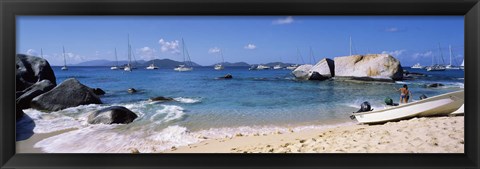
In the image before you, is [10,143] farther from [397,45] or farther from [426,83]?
[426,83]

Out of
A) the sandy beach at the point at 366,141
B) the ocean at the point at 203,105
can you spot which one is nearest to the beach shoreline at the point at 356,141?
the sandy beach at the point at 366,141

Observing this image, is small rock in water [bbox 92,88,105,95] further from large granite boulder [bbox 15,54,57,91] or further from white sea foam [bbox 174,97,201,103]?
white sea foam [bbox 174,97,201,103]

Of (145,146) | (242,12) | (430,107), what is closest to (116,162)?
(145,146)

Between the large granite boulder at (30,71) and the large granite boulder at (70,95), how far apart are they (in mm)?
110

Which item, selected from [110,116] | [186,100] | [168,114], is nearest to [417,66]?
[186,100]

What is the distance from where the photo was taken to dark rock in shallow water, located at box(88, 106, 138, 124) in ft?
10.1

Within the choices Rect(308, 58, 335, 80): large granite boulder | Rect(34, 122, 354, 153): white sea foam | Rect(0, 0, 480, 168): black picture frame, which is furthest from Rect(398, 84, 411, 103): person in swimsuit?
Rect(34, 122, 354, 153): white sea foam

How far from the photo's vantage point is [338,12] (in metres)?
2.48

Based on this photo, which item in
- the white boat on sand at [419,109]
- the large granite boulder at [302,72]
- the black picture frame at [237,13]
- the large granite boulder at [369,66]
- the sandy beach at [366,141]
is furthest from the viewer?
the large granite boulder at [302,72]

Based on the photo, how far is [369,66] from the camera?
11.9ft

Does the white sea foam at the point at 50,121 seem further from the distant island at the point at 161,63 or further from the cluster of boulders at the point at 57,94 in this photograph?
the distant island at the point at 161,63

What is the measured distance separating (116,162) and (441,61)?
9.40ft

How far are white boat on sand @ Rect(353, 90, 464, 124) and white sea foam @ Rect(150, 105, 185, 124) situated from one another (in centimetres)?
165

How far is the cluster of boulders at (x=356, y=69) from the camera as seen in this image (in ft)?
11.2
